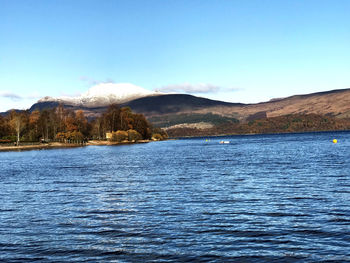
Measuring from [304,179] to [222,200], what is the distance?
16.5m

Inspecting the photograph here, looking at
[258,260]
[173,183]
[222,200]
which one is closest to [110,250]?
[258,260]

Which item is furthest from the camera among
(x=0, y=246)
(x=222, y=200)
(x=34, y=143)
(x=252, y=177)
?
(x=34, y=143)

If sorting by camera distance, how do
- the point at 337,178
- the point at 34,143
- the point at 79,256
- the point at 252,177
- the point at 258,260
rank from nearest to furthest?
the point at 258,260 < the point at 79,256 < the point at 337,178 < the point at 252,177 < the point at 34,143

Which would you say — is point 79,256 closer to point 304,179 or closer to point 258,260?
point 258,260

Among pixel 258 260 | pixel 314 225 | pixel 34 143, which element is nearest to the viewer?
pixel 258 260

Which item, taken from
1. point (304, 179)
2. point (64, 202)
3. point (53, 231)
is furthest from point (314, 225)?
point (304, 179)

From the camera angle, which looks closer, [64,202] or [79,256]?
[79,256]

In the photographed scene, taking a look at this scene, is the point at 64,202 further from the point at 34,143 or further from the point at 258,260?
the point at 34,143

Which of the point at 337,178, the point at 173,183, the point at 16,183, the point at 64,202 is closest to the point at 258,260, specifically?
the point at 64,202

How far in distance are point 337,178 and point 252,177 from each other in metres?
9.38

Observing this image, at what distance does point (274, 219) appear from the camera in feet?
77.7

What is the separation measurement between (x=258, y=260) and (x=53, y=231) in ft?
38.9

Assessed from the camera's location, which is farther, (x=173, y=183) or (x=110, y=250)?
(x=173, y=183)

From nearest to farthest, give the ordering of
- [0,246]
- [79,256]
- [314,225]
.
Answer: [79,256] → [0,246] → [314,225]
